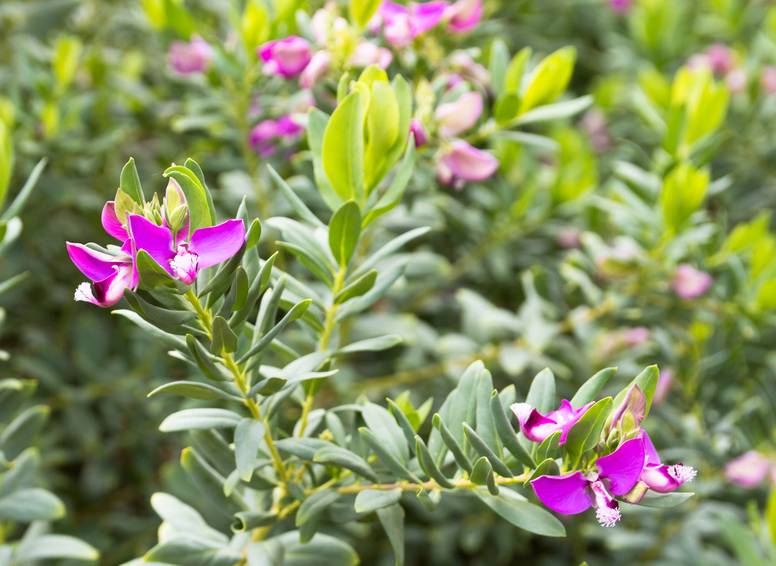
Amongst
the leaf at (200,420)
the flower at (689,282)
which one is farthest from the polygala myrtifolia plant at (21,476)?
the flower at (689,282)

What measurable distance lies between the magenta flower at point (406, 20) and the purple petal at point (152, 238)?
23.9 inches

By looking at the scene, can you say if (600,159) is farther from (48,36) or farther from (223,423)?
(223,423)

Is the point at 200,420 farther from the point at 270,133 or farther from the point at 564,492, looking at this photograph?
the point at 270,133

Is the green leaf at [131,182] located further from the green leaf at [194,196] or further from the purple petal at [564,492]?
the purple petal at [564,492]

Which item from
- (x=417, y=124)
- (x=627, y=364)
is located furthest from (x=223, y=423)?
(x=627, y=364)

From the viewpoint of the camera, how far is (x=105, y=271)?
0.71 meters

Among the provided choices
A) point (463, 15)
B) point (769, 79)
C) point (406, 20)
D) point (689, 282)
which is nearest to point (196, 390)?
point (406, 20)

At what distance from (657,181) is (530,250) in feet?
1.15

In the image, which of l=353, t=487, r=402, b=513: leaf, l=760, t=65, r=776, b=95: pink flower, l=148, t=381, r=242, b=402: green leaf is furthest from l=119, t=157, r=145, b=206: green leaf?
l=760, t=65, r=776, b=95: pink flower

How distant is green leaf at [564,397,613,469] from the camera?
0.72 metres

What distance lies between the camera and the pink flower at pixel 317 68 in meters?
1.13

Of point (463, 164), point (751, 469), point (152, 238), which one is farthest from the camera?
point (751, 469)

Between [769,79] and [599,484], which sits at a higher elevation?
[599,484]

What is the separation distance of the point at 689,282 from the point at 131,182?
1.00 meters
